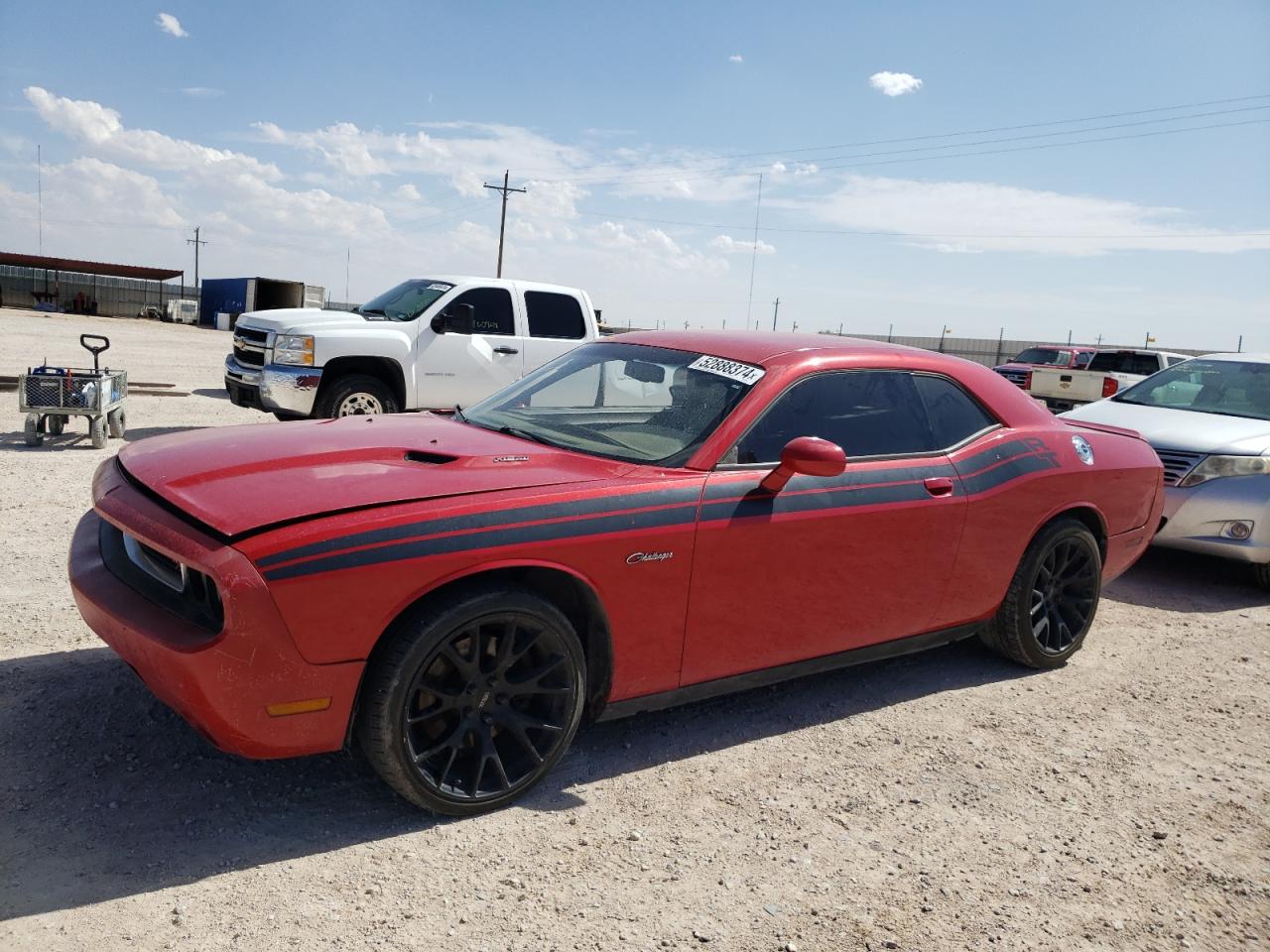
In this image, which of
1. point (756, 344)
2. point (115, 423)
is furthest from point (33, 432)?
point (756, 344)

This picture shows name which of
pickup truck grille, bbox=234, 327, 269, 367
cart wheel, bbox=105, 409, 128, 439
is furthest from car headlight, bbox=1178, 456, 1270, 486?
cart wheel, bbox=105, 409, 128, 439

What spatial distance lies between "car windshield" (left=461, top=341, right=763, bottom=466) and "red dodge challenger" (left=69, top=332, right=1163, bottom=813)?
0.05 feet

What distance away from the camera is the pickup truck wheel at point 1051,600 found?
4.70m

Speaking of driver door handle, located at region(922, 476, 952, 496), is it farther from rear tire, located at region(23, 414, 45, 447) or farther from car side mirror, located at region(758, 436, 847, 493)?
rear tire, located at region(23, 414, 45, 447)

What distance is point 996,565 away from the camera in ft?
14.7

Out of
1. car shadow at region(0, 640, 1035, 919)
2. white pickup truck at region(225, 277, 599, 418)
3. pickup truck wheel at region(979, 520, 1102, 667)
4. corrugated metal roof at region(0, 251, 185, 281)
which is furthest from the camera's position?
corrugated metal roof at region(0, 251, 185, 281)

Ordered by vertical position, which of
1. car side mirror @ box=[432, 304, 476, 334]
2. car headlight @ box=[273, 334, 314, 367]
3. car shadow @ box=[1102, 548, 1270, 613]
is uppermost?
car side mirror @ box=[432, 304, 476, 334]

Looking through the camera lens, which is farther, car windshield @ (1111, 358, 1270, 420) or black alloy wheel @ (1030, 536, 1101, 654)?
car windshield @ (1111, 358, 1270, 420)

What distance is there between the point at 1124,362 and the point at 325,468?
21129 mm

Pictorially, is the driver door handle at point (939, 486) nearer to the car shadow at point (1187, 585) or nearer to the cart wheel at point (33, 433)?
the car shadow at point (1187, 585)

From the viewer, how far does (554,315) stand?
36.3 ft

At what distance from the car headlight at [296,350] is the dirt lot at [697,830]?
5.40 metres

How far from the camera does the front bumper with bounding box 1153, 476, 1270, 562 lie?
21.5 ft

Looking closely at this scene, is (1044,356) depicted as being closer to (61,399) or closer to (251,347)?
(251,347)
